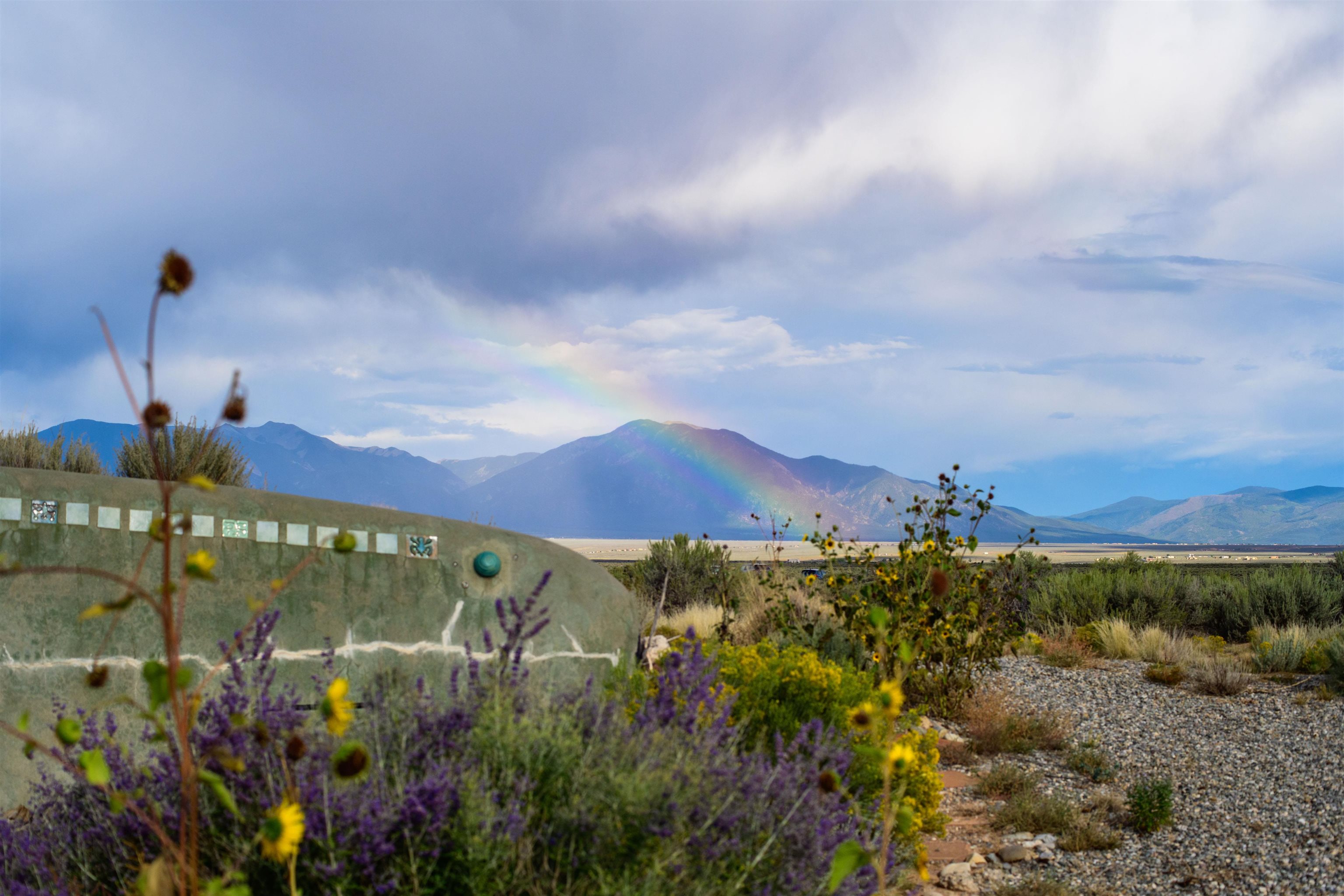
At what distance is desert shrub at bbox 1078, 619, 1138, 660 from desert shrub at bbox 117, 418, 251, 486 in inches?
443

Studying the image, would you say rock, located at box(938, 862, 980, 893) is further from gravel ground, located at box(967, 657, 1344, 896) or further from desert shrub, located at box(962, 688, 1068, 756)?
desert shrub, located at box(962, 688, 1068, 756)

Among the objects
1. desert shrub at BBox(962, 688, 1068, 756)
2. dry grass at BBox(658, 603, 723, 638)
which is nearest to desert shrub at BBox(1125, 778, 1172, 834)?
desert shrub at BBox(962, 688, 1068, 756)

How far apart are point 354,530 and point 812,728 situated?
112 inches

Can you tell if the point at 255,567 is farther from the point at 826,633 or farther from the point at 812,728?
the point at 826,633

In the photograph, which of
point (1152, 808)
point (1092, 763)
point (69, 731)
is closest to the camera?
point (69, 731)

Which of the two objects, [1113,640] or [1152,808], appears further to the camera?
[1113,640]

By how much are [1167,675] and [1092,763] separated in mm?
3544

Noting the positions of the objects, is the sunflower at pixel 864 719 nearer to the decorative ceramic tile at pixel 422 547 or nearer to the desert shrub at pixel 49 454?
the decorative ceramic tile at pixel 422 547

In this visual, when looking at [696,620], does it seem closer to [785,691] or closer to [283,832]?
[785,691]

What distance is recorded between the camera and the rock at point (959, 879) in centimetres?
484

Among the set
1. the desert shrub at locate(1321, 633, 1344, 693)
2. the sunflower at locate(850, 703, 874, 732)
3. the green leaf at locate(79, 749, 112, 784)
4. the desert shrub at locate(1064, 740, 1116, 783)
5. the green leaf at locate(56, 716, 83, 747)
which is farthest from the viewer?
the desert shrub at locate(1321, 633, 1344, 693)

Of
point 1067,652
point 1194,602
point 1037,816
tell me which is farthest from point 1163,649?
point 1037,816

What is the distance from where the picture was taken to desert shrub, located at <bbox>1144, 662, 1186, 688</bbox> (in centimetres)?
963

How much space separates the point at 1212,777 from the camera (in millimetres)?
6590
